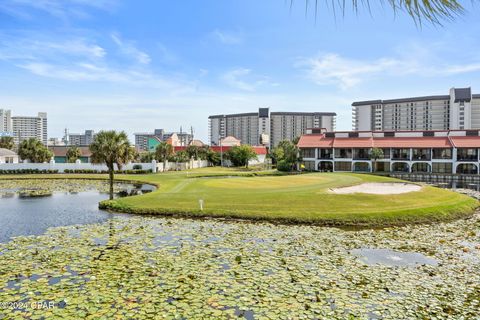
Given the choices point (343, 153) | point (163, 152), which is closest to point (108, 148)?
point (163, 152)

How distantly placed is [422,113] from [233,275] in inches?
6679

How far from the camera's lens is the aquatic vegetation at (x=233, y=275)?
37.0 ft

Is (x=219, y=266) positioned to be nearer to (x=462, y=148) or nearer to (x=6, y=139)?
(x=462, y=148)

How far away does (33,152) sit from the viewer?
253 feet

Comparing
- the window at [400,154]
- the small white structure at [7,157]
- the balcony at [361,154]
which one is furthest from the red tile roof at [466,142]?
the small white structure at [7,157]

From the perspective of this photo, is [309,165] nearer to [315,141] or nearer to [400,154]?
[315,141]

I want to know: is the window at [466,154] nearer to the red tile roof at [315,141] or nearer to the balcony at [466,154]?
the balcony at [466,154]

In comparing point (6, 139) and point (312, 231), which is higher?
point (6, 139)

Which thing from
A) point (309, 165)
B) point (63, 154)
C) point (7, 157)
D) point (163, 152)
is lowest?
point (309, 165)

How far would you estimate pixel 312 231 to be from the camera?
23094 millimetres

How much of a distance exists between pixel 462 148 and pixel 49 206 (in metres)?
73.4

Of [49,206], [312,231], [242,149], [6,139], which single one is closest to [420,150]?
[242,149]

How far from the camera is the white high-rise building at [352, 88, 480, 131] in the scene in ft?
486

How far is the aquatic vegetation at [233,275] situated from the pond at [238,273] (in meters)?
0.04
